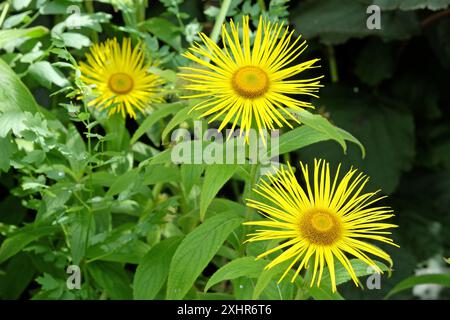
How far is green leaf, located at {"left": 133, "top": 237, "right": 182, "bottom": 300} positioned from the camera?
3.16 feet

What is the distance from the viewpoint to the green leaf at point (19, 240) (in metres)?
1.04

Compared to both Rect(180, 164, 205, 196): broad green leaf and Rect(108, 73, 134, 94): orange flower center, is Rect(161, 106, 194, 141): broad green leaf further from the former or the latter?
Rect(108, 73, 134, 94): orange flower center

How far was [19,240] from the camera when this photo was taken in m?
1.05

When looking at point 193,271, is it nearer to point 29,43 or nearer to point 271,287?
point 271,287

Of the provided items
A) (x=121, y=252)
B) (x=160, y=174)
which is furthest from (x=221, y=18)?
(x=121, y=252)

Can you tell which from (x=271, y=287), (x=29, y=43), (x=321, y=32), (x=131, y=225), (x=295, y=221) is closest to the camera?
(x=295, y=221)

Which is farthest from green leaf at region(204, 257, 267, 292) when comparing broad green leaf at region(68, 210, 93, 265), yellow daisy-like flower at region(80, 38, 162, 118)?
yellow daisy-like flower at region(80, 38, 162, 118)

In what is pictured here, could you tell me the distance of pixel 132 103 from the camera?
1.12m

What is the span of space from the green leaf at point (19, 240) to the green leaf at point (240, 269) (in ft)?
1.08

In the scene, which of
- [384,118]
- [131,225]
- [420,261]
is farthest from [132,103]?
[420,261]

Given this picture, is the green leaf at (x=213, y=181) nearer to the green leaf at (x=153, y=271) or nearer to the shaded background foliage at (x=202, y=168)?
the shaded background foliage at (x=202, y=168)

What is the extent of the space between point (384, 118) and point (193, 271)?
2.37ft

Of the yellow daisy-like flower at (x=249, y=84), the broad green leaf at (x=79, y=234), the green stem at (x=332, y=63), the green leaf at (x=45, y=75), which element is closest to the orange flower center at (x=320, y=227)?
the yellow daisy-like flower at (x=249, y=84)

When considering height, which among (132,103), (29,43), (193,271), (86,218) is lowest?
(193,271)
